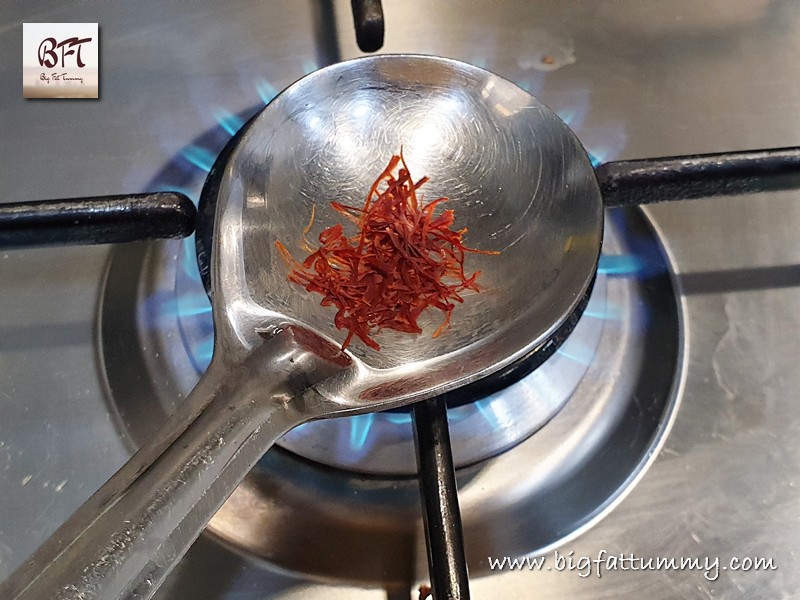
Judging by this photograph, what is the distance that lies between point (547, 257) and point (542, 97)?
149 mm

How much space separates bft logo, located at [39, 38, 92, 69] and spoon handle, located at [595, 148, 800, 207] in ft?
1.12

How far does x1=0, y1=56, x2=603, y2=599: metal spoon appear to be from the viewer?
23 centimetres

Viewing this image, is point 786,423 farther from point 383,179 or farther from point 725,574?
point 383,179

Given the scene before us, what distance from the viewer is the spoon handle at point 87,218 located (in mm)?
336

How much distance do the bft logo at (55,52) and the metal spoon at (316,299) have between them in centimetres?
15

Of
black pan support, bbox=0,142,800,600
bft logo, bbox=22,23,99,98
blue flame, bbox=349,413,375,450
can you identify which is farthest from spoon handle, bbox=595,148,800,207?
bft logo, bbox=22,23,99,98

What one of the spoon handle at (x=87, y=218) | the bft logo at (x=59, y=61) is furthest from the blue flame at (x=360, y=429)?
the bft logo at (x=59, y=61)

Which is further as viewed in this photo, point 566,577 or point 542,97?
point 542,97

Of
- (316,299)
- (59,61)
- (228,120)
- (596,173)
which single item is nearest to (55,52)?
(59,61)

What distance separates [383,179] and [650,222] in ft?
0.56

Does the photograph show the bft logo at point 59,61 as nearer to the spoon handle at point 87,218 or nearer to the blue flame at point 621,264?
the spoon handle at point 87,218

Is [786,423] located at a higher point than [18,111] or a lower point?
lower

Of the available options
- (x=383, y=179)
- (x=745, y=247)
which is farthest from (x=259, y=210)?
(x=745, y=247)

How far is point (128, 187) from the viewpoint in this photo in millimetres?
418
